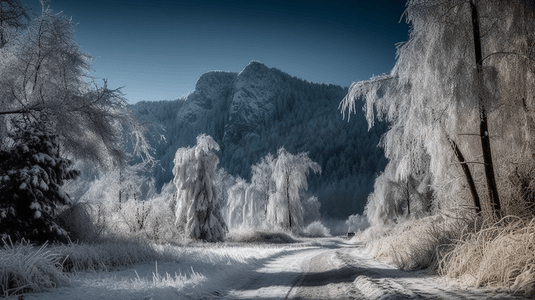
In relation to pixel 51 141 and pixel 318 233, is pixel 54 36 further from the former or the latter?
pixel 318 233

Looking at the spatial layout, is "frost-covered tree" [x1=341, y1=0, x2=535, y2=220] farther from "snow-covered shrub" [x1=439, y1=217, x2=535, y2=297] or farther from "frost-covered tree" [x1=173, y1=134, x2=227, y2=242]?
"frost-covered tree" [x1=173, y1=134, x2=227, y2=242]

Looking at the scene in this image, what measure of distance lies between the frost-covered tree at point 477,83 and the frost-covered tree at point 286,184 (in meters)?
30.9

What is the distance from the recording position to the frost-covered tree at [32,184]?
301 inches

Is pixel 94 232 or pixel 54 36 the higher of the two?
pixel 54 36

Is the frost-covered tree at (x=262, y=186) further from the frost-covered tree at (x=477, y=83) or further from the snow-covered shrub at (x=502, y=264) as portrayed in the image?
the snow-covered shrub at (x=502, y=264)

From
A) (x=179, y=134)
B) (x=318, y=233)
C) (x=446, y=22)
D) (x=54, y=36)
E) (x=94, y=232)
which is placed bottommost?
(x=318, y=233)

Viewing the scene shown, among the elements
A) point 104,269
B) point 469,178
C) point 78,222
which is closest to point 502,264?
point 469,178

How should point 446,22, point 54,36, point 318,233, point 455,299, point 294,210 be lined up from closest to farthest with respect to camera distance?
point 455,299 < point 446,22 < point 54,36 < point 294,210 < point 318,233

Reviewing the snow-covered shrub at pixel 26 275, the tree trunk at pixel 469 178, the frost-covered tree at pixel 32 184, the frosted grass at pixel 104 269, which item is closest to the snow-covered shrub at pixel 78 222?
the frost-covered tree at pixel 32 184

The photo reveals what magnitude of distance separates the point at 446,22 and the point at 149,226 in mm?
16547

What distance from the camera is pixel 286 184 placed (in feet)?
124

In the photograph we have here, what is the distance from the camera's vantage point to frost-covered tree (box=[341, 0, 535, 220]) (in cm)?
504

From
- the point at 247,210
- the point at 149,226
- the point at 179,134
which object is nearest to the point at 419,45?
the point at 149,226

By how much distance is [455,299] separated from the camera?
303cm
